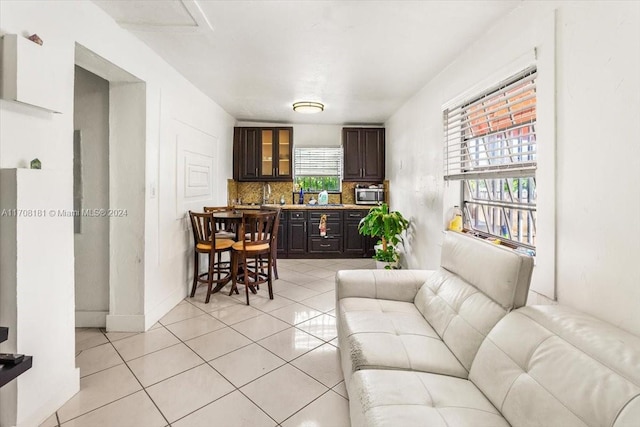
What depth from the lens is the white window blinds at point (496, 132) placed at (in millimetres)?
2043

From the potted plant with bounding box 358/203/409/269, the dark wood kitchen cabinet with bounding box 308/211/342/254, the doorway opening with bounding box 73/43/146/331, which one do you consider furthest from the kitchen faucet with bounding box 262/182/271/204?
the doorway opening with bounding box 73/43/146/331

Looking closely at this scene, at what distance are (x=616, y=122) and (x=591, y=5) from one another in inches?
24.1

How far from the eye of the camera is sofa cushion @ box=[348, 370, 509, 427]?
3.74 feet

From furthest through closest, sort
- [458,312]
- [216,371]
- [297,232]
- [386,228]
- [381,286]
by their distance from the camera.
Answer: [297,232] → [386,228] → [381,286] → [216,371] → [458,312]

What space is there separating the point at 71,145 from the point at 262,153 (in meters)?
3.91

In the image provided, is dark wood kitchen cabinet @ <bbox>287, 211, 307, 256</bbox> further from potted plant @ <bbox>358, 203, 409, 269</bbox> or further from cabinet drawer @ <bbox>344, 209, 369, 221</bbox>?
potted plant @ <bbox>358, 203, 409, 269</bbox>

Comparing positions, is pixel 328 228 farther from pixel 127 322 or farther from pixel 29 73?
pixel 29 73

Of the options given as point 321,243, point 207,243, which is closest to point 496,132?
point 207,243

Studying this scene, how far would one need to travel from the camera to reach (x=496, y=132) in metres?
2.38

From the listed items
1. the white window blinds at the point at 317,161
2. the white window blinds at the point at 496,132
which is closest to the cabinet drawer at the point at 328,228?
the white window blinds at the point at 317,161

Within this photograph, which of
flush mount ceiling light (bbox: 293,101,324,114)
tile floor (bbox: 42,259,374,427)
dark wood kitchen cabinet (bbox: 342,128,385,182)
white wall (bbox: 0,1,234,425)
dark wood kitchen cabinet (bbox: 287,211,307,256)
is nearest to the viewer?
white wall (bbox: 0,1,234,425)

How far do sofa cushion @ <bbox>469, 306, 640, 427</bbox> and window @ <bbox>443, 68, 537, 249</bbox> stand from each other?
988mm

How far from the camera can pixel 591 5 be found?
1502 mm

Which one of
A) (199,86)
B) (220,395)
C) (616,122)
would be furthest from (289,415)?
(199,86)
